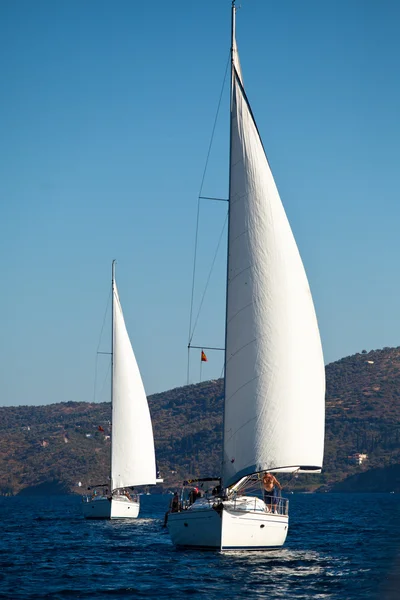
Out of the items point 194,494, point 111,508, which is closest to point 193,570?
point 194,494

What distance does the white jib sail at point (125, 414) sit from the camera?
229ft

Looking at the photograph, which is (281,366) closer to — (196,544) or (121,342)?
(196,544)

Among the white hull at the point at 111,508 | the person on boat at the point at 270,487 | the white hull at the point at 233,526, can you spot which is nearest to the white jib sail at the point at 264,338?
the white hull at the point at 233,526

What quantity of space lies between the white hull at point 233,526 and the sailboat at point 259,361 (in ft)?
0.15

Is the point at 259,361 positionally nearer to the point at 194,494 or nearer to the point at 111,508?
the point at 194,494

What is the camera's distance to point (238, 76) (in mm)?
37219

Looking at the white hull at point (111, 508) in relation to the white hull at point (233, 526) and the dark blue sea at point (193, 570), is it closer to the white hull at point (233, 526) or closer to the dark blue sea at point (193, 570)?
the dark blue sea at point (193, 570)

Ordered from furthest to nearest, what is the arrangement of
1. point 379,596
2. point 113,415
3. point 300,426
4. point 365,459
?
point 365,459, point 113,415, point 300,426, point 379,596

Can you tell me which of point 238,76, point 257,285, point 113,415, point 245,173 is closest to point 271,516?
point 257,285

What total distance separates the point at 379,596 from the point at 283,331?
37.0 feet

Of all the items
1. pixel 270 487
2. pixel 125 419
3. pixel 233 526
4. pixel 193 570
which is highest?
pixel 125 419

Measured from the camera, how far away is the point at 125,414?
2756 inches

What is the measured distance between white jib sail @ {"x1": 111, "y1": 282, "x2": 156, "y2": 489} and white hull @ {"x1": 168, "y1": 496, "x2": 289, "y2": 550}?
33130 mm

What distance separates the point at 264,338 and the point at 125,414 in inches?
1409
